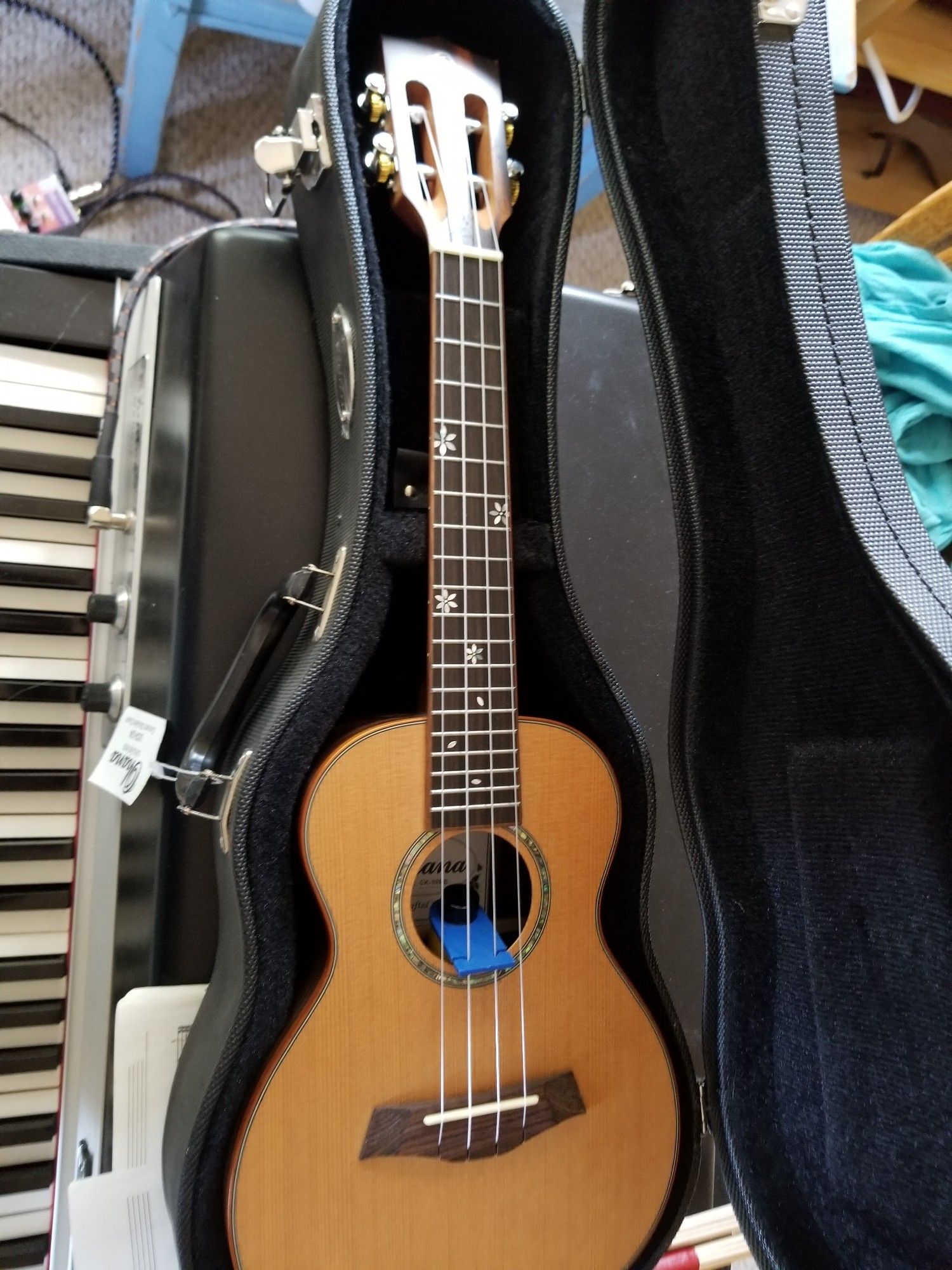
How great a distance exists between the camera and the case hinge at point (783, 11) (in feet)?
1.42

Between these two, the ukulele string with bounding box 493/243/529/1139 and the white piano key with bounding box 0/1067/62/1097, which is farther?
the white piano key with bounding box 0/1067/62/1097

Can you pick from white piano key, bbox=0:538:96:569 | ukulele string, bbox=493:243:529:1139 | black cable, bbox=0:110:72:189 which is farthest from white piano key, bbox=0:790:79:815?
black cable, bbox=0:110:72:189

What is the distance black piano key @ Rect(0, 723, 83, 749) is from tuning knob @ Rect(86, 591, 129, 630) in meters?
0.11

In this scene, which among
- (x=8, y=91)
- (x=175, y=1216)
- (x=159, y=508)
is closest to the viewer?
(x=175, y=1216)

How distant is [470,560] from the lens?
624 mm

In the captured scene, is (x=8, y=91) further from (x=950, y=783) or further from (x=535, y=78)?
(x=950, y=783)

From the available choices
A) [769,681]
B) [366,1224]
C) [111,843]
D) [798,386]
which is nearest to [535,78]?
[798,386]

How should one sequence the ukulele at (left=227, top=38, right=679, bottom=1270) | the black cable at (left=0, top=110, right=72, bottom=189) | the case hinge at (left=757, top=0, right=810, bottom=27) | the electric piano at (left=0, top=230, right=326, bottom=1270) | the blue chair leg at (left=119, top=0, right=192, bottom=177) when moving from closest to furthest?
the case hinge at (left=757, top=0, right=810, bottom=27) < the ukulele at (left=227, top=38, right=679, bottom=1270) < the electric piano at (left=0, top=230, right=326, bottom=1270) < the blue chair leg at (left=119, top=0, right=192, bottom=177) < the black cable at (left=0, top=110, right=72, bottom=189)

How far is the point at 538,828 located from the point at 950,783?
290 millimetres

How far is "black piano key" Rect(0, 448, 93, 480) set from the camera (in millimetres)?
721

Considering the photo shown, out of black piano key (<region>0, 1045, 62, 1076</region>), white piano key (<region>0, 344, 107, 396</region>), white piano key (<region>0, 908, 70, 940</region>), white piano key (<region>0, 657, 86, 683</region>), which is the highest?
white piano key (<region>0, 344, 107, 396</region>)

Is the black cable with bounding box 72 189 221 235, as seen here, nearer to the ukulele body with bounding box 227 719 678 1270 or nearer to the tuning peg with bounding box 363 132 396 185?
the tuning peg with bounding box 363 132 396 185

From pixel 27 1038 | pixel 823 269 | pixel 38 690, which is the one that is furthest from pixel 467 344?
pixel 27 1038

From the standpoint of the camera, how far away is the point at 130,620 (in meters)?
0.69
